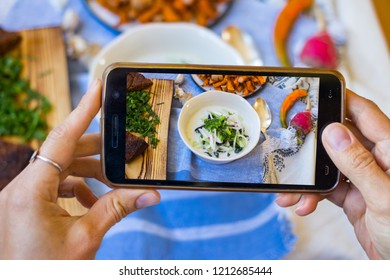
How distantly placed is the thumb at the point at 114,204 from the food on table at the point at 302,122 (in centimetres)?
18

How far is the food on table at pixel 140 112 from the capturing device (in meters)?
0.48

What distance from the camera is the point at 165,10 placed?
0.80 metres

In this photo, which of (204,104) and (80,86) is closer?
(204,104)

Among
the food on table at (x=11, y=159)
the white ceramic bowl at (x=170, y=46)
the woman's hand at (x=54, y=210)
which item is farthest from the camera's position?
the white ceramic bowl at (x=170, y=46)

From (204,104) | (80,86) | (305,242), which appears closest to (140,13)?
(80,86)

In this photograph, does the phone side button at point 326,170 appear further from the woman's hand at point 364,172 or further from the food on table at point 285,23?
the food on table at point 285,23

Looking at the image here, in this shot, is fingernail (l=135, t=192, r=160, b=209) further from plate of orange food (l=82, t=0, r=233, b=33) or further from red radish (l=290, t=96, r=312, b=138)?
plate of orange food (l=82, t=0, r=233, b=33)

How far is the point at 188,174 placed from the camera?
0.48 metres

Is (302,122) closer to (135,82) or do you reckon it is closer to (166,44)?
(135,82)

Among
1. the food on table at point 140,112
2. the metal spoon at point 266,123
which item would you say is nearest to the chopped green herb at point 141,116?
the food on table at point 140,112

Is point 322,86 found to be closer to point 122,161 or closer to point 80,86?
point 122,161

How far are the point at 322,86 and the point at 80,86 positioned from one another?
0.42 meters

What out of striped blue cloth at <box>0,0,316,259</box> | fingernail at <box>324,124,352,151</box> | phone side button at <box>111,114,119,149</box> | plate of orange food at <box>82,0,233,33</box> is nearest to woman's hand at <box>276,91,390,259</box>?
fingernail at <box>324,124,352,151</box>

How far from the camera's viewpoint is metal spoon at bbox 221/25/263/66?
2.52ft
